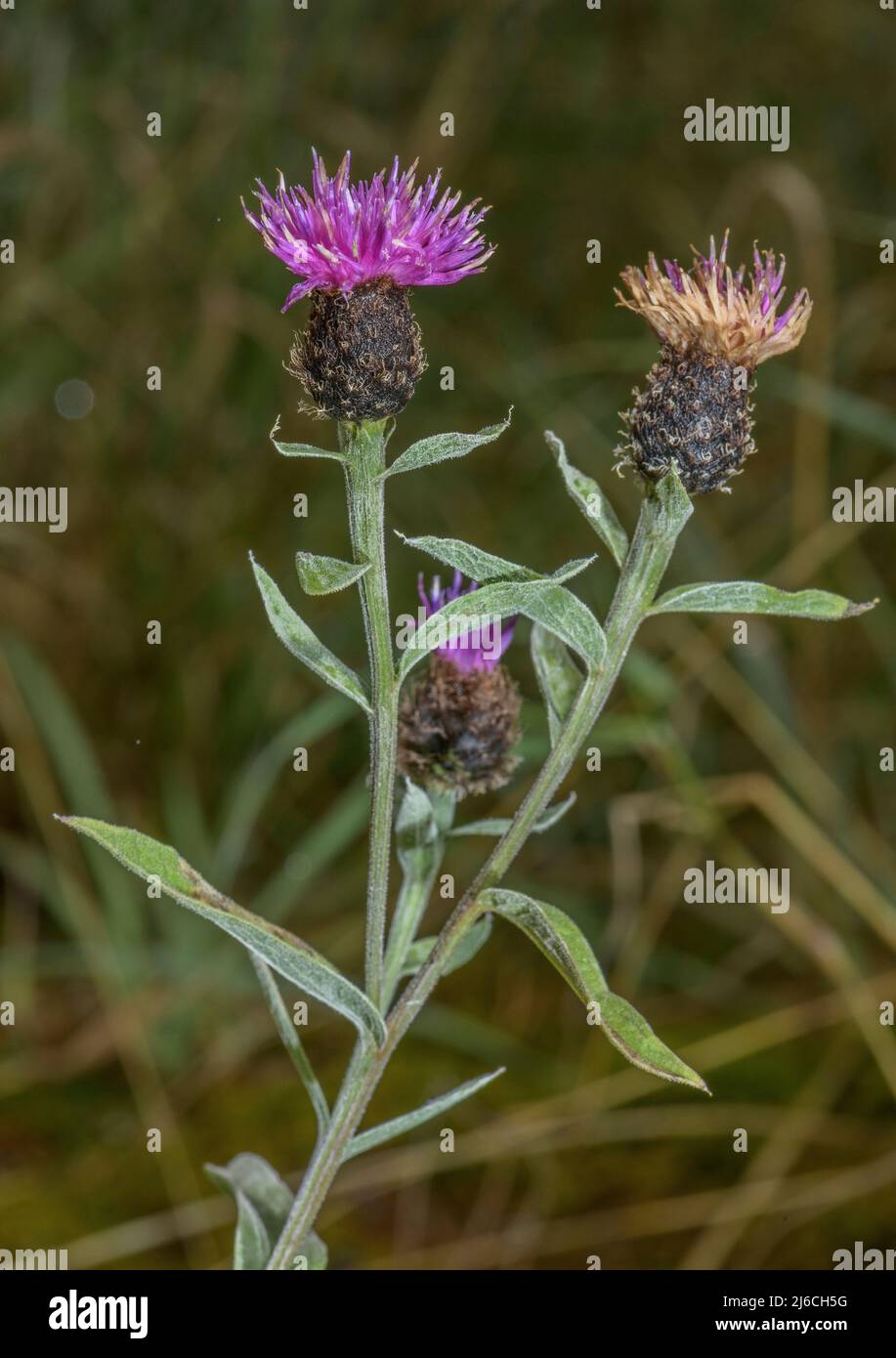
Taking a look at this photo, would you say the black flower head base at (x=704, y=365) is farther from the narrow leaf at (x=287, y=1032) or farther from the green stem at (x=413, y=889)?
the narrow leaf at (x=287, y=1032)

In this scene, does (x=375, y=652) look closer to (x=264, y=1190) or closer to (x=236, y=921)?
(x=236, y=921)

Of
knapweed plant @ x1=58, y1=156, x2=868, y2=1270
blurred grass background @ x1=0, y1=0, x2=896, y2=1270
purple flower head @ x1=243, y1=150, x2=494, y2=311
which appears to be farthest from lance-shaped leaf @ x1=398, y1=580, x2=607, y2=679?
blurred grass background @ x1=0, y1=0, x2=896, y2=1270

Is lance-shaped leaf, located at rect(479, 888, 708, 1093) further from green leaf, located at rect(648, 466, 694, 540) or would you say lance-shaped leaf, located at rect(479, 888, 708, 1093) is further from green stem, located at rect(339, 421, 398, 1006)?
green leaf, located at rect(648, 466, 694, 540)

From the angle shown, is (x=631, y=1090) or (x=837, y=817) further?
(x=837, y=817)

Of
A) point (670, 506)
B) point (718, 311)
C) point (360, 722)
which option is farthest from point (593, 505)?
point (360, 722)

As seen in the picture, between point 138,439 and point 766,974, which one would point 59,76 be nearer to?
point 138,439
